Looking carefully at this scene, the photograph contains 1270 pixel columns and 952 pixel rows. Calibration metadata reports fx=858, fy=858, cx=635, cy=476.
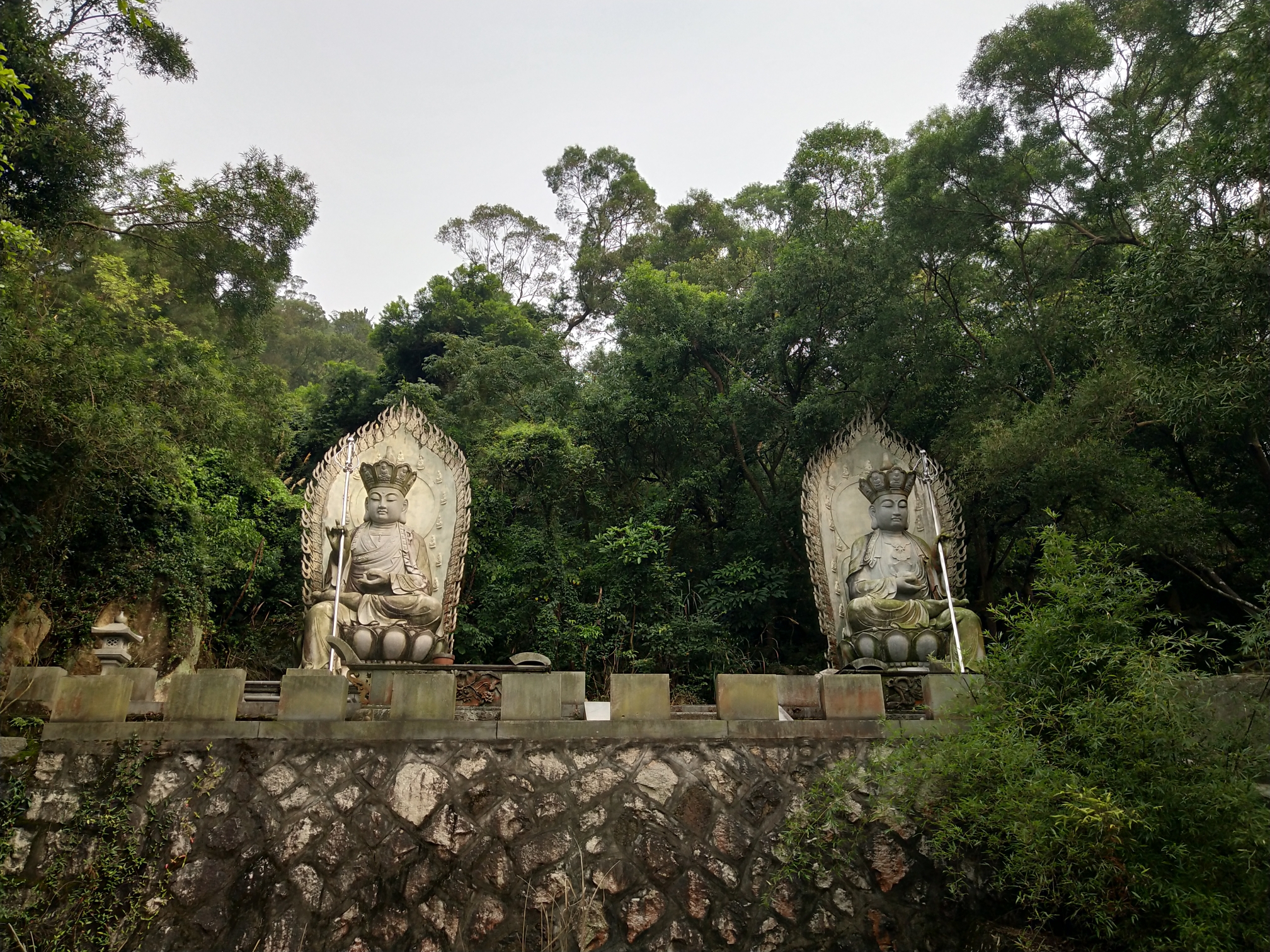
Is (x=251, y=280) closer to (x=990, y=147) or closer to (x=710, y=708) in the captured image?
(x=710, y=708)

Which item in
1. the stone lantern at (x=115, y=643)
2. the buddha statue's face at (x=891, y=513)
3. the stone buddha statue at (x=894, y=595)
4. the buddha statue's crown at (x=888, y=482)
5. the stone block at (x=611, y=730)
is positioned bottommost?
the stone block at (x=611, y=730)

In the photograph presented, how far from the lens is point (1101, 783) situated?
4.55 metres

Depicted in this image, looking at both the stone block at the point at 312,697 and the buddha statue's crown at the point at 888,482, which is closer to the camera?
the stone block at the point at 312,697

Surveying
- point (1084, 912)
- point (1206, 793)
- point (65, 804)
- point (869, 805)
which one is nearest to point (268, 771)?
point (65, 804)

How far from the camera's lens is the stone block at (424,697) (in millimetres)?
5926

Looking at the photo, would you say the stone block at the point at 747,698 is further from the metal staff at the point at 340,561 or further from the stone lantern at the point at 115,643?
the stone lantern at the point at 115,643

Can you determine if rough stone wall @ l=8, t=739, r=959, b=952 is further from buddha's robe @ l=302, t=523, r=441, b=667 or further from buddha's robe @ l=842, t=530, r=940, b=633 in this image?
buddha's robe @ l=842, t=530, r=940, b=633

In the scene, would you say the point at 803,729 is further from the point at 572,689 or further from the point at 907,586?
the point at 907,586

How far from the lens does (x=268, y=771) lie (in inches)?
224

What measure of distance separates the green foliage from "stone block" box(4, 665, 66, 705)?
5256 millimetres

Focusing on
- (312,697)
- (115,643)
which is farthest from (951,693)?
(115,643)

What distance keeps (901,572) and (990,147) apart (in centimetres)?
536

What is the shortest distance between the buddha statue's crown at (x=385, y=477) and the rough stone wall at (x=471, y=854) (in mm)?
3602

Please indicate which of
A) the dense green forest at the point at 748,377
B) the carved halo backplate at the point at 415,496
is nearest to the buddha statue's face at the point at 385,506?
the carved halo backplate at the point at 415,496
